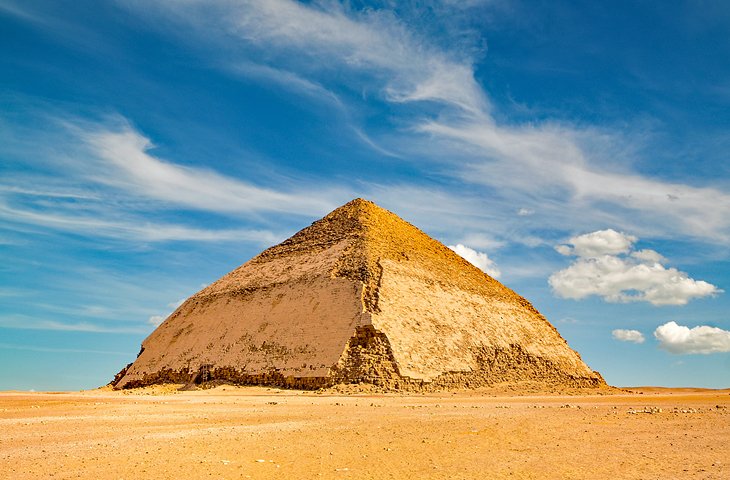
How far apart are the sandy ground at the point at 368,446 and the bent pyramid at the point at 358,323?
49.4 feet

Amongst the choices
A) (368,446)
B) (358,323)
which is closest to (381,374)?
(358,323)

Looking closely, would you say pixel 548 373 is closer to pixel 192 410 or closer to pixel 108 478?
pixel 192 410

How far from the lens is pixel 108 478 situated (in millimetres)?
8219

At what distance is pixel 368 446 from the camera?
1102 centimetres

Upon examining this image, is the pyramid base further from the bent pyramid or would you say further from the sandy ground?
the sandy ground

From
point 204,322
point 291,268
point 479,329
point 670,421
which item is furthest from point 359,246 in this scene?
point 670,421

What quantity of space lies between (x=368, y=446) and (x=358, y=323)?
22.2m

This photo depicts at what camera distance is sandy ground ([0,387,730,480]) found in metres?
8.75

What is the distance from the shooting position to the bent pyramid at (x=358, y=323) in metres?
32.7

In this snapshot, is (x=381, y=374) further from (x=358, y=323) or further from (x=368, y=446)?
(x=368, y=446)

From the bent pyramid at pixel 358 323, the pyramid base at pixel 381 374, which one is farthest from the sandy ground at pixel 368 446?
the bent pyramid at pixel 358 323

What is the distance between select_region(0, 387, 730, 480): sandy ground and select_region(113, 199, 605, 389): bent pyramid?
15043 mm

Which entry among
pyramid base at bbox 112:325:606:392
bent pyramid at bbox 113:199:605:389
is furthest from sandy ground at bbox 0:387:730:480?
bent pyramid at bbox 113:199:605:389

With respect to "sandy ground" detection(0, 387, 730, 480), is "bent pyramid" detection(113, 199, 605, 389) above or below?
above
